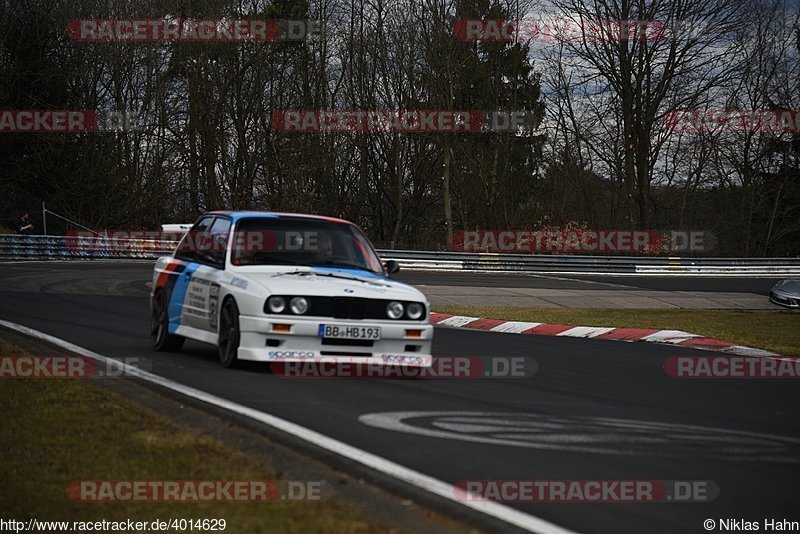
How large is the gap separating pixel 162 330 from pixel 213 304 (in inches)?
53.5

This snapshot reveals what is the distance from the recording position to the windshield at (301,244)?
1084 centimetres

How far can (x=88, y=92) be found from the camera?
43.7 meters

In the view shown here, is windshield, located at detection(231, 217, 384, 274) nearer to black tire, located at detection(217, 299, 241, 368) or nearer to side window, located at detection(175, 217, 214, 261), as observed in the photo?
black tire, located at detection(217, 299, 241, 368)

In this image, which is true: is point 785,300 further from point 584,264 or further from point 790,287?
point 584,264

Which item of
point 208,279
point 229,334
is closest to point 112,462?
point 229,334

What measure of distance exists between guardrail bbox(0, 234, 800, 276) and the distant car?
14.1 metres

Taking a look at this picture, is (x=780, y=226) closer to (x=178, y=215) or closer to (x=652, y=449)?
(x=178, y=215)

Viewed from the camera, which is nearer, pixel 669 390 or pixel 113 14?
pixel 669 390

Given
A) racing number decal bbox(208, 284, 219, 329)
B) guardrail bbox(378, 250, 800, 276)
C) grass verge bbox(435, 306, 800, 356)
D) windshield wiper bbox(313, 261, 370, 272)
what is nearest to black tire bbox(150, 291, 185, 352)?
racing number decal bbox(208, 284, 219, 329)

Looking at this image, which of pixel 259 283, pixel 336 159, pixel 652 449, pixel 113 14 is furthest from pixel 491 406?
pixel 336 159

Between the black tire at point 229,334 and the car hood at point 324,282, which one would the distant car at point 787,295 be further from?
the black tire at point 229,334

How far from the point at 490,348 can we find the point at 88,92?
33.9 m

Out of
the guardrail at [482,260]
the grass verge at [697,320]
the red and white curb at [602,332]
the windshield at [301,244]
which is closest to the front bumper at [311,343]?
the windshield at [301,244]

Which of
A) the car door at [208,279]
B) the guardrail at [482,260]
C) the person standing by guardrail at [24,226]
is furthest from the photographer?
the person standing by guardrail at [24,226]
